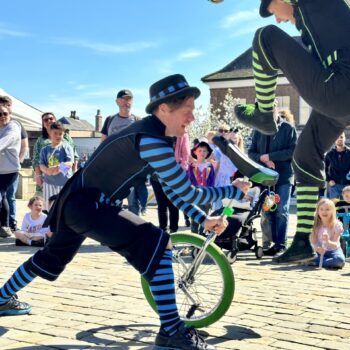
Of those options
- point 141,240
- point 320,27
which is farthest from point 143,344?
point 320,27

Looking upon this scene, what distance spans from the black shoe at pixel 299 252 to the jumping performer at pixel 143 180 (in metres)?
0.65

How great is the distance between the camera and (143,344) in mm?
3443

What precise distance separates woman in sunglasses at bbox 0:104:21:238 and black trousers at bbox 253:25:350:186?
544 centimetres

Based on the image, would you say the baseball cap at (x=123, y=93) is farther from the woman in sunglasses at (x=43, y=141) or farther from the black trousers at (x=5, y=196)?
the black trousers at (x=5, y=196)

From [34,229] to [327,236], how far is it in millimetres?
4031

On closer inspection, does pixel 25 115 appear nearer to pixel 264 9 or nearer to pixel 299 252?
pixel 299 252

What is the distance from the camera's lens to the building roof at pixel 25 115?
1311 cm

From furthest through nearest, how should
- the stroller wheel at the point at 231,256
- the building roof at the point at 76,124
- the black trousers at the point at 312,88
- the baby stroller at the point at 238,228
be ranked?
the building roof at the point at 76,124 < the baby stroller at the point at 238,228 < the stroller wheel at the point at 231,256 < the black trousers at the point at 312,88

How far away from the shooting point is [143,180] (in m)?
3.65

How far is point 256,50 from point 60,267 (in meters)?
1.89

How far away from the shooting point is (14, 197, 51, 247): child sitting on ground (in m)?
7.96

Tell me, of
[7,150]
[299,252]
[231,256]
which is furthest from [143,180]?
[7,150]

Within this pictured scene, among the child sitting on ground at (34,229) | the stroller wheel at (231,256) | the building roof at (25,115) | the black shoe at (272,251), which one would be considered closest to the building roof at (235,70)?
the building roof at (25,115)

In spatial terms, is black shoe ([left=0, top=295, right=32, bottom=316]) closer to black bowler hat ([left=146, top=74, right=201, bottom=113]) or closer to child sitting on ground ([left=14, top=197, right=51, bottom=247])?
black bowler hat ([left=146, top=74, right=201, bottom=113])
